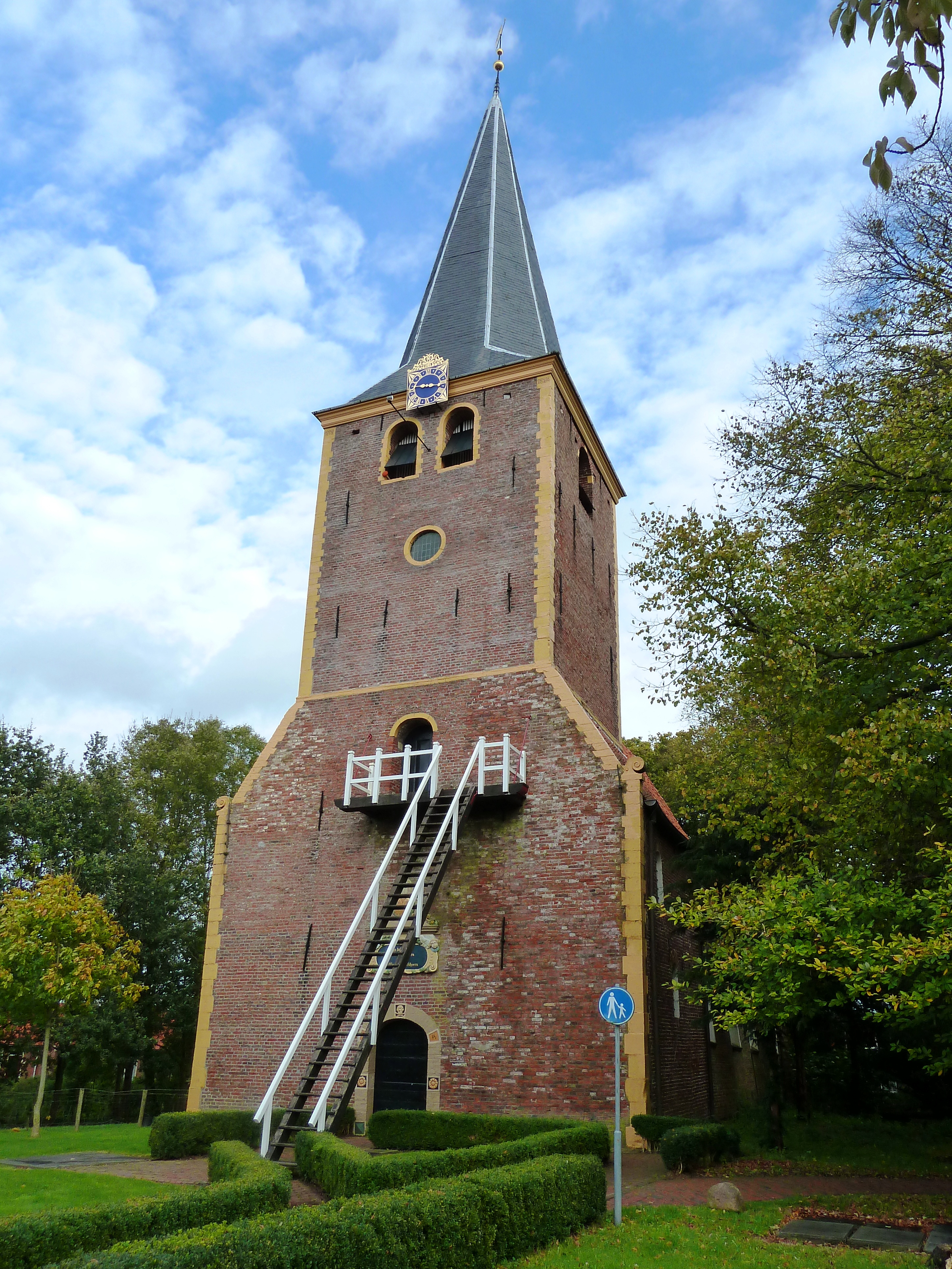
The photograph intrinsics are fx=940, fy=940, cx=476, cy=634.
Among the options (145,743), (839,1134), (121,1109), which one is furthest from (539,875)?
(145,743)

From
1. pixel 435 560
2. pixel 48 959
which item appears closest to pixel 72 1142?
pixel 48 959

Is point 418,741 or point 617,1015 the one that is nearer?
point 617,1015

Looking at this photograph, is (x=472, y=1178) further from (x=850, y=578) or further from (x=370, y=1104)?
(x=370, y=1104)

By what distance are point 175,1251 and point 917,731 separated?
8243mm

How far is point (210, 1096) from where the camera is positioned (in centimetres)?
1664

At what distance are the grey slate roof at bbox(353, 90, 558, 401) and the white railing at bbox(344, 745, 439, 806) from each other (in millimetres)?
8883

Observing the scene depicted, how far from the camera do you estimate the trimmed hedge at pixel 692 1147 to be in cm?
1221

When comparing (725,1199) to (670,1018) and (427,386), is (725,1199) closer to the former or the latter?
(670,1018)

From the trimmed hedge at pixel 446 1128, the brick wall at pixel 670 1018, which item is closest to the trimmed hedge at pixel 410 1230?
the trimmed hedge at pixel 446 1128

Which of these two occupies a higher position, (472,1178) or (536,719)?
(536,719)

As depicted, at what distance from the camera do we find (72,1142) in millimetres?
16688

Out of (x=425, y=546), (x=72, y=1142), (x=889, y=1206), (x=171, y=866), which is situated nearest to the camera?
(x=889, y=1206)

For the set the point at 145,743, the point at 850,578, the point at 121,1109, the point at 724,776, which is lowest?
the point at 121,1109

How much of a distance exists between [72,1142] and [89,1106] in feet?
36.0
